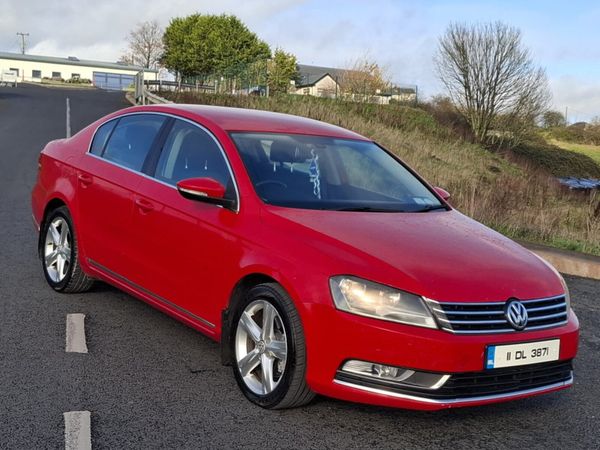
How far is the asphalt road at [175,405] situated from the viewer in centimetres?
360

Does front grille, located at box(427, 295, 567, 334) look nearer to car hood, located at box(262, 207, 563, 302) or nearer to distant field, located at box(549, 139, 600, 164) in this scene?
car hood, located at box(262, 207, 563, 302)

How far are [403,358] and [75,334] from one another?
2639mm

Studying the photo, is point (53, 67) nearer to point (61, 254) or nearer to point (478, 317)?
point (61, 254)

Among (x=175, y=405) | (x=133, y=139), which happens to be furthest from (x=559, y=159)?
(x=175, y=405)

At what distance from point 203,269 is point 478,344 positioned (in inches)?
69.0

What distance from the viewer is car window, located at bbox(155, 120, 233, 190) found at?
15.5 feet

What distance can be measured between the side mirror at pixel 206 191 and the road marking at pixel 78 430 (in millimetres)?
1397

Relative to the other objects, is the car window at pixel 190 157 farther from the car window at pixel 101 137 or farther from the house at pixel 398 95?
the house at pixel 398 95

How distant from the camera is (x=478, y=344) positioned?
11.5 feet

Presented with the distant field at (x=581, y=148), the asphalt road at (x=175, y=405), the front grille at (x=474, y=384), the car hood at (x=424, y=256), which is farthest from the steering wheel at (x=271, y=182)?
the distant field at (x=581, y=148)

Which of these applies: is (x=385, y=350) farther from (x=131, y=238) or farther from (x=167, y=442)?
(x=131, y=238)

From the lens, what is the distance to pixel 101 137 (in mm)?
6059

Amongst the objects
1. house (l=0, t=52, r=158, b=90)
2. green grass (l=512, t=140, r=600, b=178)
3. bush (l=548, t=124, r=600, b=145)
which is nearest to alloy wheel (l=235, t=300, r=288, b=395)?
green grass (l=512, t=140, r=600, b=178)

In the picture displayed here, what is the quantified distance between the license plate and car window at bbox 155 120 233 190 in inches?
76.1
